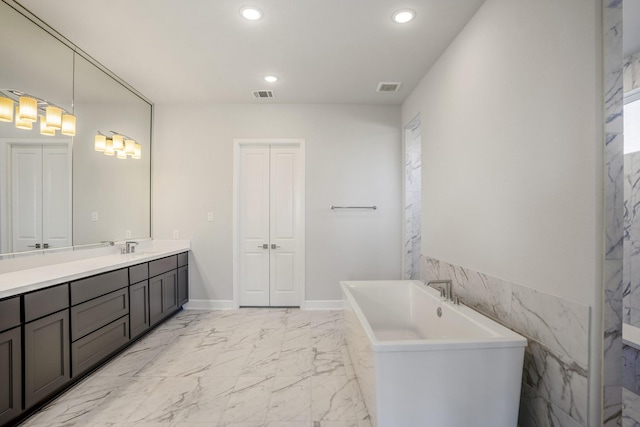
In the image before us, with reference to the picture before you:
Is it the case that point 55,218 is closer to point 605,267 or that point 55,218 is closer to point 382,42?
point 382,42

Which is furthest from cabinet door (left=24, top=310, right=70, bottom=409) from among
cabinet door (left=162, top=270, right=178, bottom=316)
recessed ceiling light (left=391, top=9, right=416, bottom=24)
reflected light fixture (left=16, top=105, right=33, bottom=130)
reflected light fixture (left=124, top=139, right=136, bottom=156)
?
recessed ceiling light (left=391, top=9, right=416, bottom=24)

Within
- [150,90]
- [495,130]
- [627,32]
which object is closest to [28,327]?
[150,90]

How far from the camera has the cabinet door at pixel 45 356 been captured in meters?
1.67

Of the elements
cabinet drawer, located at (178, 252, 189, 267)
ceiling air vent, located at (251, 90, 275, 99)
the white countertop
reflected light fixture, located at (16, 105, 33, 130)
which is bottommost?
cabinet drawer, located at (178, 252, 189, 267)

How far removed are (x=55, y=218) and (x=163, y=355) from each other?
1448mm

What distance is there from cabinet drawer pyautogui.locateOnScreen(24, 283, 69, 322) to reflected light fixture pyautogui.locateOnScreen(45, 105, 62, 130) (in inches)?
51.8

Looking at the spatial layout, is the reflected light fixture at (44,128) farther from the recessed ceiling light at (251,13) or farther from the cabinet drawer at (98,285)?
the recessed ceiling light at (251,13)

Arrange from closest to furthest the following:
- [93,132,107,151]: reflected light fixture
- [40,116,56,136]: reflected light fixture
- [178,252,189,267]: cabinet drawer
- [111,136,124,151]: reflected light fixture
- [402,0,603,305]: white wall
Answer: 1. [402,0,603,305]: white wall
2. [40,116,56,136]: reflected light fixture
3. [93,132,107,151]: reflected light fixture
4. [111,136,124,151]: reflected light fixture
5. [178,252,189,267]: cabinet drawer

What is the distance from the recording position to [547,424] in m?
1.43

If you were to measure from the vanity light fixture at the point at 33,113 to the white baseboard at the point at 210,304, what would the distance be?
2.29 m

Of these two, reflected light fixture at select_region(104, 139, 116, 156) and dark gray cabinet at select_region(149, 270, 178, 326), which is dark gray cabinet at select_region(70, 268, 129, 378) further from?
reflected light fixture at select_region(104, 139, 116, 156)

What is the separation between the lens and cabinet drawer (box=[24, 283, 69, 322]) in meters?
1.67

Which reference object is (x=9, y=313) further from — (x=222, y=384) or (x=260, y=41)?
(x=260, y=41)

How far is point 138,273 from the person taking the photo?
8.92ft
